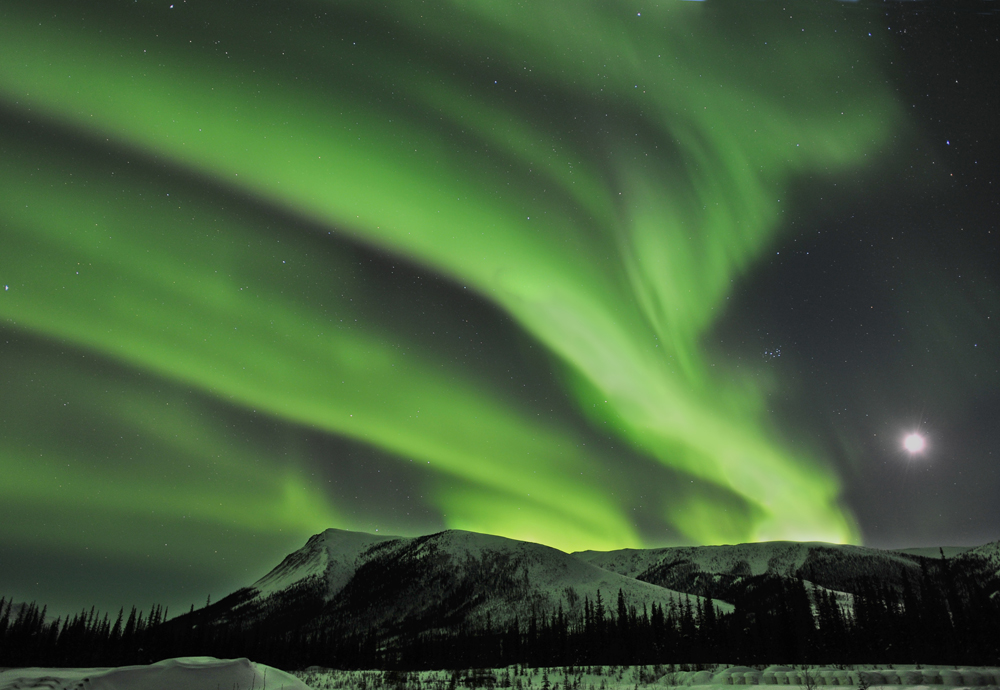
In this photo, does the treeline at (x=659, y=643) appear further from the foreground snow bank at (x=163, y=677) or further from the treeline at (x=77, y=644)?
the foreground snow bank at (x=163, y=677)

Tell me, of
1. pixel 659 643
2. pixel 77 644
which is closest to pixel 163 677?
pixel 659 643

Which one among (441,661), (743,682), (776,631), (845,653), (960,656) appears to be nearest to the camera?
(743,682)

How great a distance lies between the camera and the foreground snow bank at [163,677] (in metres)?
31.9

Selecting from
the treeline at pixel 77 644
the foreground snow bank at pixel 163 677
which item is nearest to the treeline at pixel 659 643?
the treeline at pixel 77 644

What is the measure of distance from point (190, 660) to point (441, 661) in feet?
415

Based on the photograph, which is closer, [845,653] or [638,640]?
[845,653]

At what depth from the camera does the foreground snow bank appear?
31922mm

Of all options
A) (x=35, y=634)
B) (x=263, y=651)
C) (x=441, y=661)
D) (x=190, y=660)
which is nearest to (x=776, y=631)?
(x=441, y=661)

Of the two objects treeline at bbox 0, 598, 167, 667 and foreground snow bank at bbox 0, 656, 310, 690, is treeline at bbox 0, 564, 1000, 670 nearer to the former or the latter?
treeline at bbox 0, 598, 167, 667

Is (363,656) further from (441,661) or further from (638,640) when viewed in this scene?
(638,640)

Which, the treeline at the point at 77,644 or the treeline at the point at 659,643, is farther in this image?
the treeline at the point at 77,644

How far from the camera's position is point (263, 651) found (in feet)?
529

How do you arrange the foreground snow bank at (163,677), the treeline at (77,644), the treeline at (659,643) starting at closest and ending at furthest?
the foreground snow bank at (163,677), the treeline at (659,643), the treeline at (77,644)

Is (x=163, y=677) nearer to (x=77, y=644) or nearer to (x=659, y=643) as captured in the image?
(x=659, y=643)
